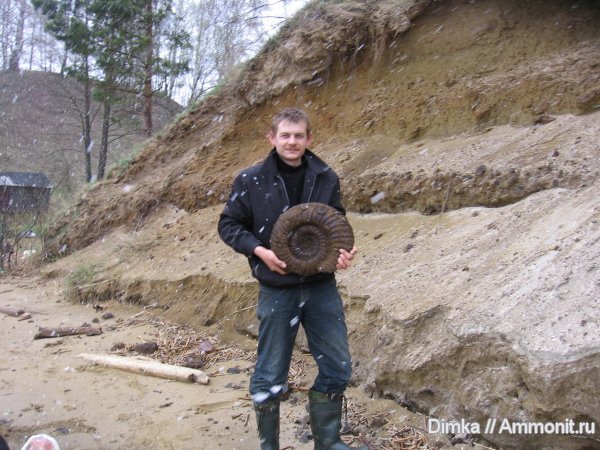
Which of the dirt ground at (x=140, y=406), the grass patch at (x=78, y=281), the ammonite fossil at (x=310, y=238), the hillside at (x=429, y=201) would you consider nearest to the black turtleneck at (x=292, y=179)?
the ammonite fossil at (x=310, y=238)

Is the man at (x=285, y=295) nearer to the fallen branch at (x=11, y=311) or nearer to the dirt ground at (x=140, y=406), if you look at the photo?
the dirt ground at (x=140, y=406)

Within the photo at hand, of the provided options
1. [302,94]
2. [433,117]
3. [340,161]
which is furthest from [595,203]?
[302,94]

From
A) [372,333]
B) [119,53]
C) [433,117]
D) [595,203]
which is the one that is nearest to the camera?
[595,203]

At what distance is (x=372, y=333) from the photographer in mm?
4438

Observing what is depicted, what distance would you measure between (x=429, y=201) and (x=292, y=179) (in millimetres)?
2677

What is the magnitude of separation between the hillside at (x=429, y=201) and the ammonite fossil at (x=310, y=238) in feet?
3.19

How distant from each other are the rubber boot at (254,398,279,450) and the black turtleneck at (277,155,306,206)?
116cm

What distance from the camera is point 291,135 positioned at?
3.29 meters

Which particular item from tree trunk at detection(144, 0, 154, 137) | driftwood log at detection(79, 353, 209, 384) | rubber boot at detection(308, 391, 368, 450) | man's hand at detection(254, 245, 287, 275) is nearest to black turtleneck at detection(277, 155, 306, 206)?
man's hand at detection(254, 245, 287, 275)

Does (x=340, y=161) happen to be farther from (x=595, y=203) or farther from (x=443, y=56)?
(x=595, y=203)

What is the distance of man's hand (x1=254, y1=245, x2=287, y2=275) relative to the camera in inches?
124

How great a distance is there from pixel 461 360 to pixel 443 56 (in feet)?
17.6

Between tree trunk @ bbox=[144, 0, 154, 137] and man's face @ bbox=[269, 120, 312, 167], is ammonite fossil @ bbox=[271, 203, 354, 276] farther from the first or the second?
tree trunk @ bbox=[144, 0, 154, 137]

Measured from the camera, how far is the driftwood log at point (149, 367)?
4.95 m
